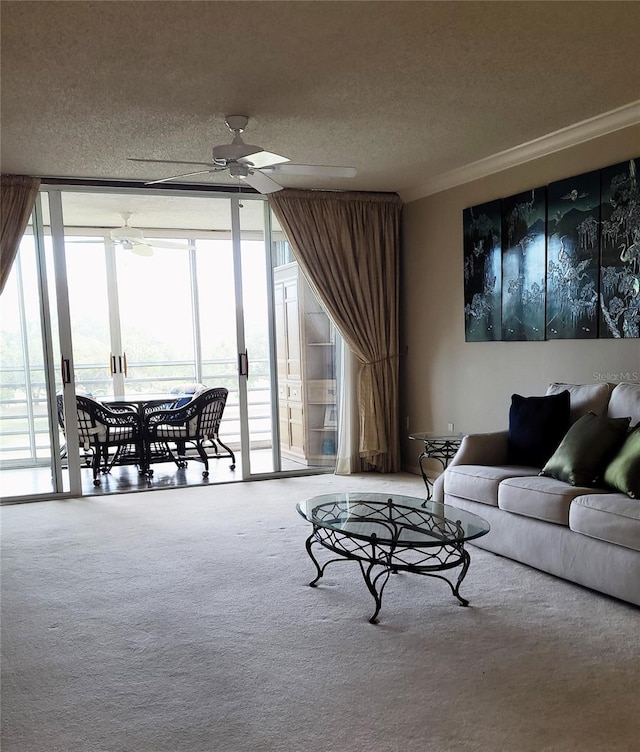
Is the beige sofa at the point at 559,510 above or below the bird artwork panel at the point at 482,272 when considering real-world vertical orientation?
below

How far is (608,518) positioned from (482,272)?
263 cm

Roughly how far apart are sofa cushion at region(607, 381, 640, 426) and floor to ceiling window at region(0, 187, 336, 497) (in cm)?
295

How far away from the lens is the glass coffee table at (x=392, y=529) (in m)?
2.75

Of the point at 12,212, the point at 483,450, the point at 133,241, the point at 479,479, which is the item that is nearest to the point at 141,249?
the point at 133,241

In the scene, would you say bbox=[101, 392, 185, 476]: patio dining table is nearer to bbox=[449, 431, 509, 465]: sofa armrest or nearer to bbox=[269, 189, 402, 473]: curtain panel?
bbox=[269, 189, 402, 473]: curtain panel

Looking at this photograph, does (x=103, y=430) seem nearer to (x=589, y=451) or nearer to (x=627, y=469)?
(x=589, y=451)

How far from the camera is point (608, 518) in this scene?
289 cm

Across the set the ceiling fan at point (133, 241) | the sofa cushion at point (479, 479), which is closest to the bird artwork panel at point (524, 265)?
the sofa cushion at point (479, 479)

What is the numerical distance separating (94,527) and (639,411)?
3610mm

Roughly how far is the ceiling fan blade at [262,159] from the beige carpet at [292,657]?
235 centimetres

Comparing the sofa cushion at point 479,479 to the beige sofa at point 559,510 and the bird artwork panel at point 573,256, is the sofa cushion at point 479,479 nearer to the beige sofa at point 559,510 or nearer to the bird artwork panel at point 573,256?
the beige sofa at point 559,510

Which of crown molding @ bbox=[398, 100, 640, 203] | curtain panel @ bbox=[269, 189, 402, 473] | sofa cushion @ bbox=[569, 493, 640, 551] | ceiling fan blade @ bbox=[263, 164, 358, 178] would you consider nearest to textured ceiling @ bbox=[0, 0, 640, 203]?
crown molding @ bbox=[398, 100, 640, 203]

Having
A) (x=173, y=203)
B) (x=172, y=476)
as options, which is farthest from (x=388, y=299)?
(x=172, y=476)

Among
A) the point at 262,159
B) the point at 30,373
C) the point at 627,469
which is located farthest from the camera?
the point at 30,373
